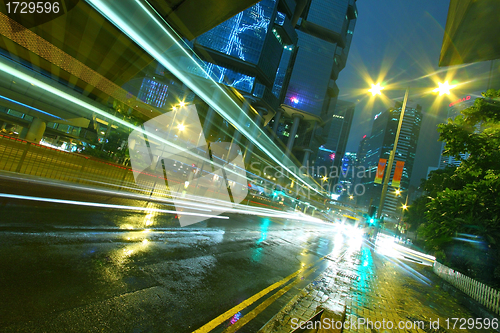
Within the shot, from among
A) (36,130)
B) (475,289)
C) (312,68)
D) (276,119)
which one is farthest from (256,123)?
(475,289)

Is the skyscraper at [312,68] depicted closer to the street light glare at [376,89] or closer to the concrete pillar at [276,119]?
the concrete pillar at [276,119]

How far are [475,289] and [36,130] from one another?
109 ft

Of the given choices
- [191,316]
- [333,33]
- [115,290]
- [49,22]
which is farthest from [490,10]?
[333,33]

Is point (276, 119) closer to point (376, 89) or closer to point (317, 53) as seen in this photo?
point (317, 53)

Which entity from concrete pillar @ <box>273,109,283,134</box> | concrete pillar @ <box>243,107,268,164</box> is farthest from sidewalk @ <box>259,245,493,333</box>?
concrete pillar @ <box>273,109,283,134</box>

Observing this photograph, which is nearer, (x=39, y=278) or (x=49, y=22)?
(x=39, y=278)

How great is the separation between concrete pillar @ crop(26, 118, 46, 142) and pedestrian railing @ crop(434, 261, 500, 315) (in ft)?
103

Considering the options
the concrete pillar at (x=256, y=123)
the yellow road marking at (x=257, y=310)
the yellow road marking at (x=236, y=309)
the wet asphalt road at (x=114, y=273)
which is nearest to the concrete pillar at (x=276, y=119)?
the concrete pillar at (x=256, y=123)

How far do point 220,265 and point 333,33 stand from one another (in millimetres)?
129367

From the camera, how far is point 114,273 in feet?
13.5

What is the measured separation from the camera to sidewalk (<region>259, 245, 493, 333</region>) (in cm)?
411

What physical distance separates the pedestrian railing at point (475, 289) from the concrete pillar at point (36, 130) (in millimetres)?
31454

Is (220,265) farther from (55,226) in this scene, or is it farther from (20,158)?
(20,158)

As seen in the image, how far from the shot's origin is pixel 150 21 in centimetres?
912
